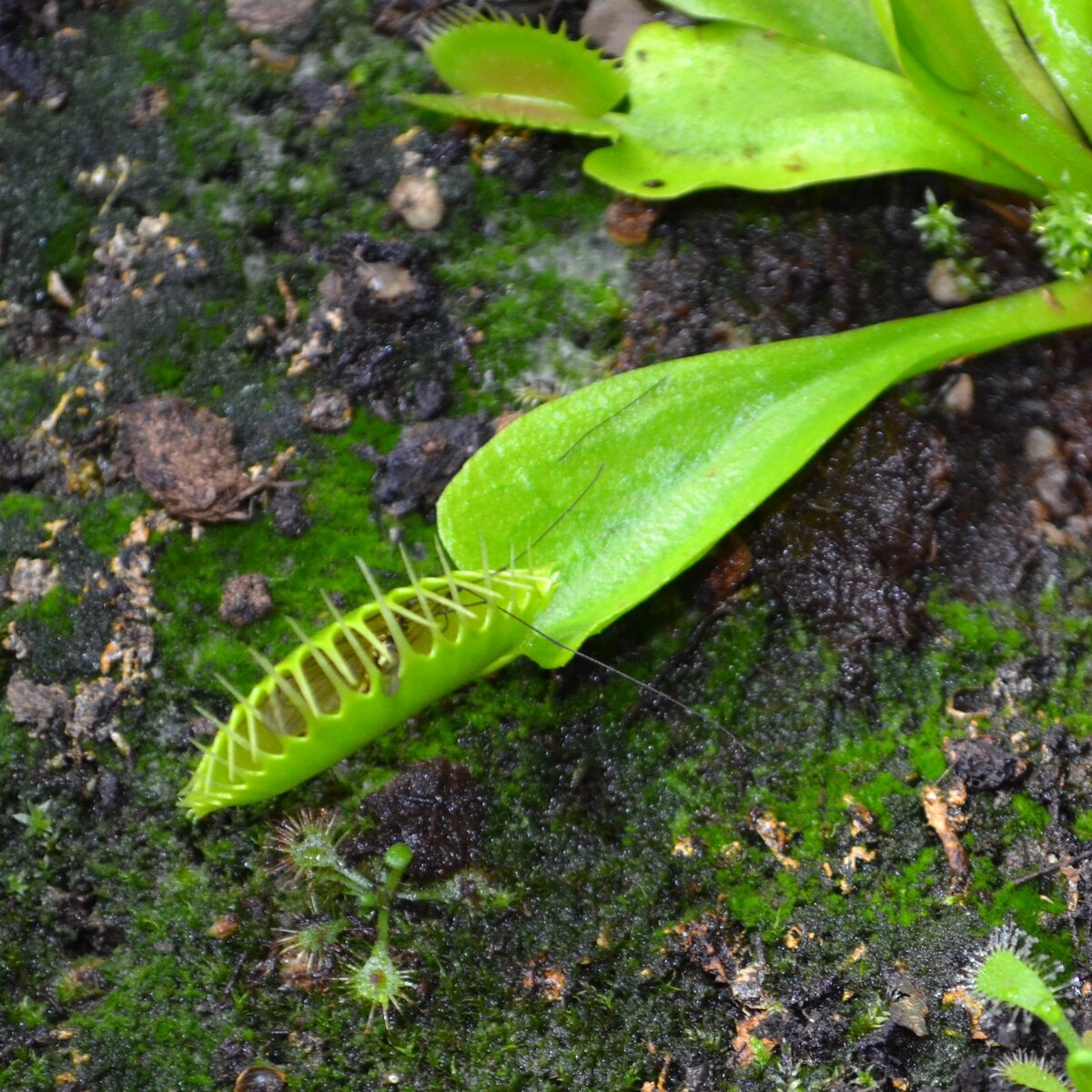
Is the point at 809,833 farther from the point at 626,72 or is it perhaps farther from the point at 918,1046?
the point at 626,72

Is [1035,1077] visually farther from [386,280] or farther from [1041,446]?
[386,280]

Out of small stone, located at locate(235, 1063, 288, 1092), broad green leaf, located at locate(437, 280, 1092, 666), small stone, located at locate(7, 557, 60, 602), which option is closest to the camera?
small stone, located at locate(235, 1063, 288, 1092)

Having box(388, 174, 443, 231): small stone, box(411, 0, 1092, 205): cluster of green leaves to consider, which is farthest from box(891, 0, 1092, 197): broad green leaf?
box(388, 174, 443, 231): small stone

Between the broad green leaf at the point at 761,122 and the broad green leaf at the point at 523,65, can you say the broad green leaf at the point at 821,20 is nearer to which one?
the broad green leaf at the point at 761,122

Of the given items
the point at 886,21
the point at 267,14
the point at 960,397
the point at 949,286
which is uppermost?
the point at 267,14

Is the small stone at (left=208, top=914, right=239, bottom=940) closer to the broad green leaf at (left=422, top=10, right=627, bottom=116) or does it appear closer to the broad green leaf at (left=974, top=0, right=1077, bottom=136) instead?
the broad green leaf at (left=422, top=10, right=627, bottom=116)

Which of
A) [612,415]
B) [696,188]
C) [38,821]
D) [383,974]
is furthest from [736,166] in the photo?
[38,821]

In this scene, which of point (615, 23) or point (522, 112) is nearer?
point (522, 112)

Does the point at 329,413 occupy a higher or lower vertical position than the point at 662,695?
higher
